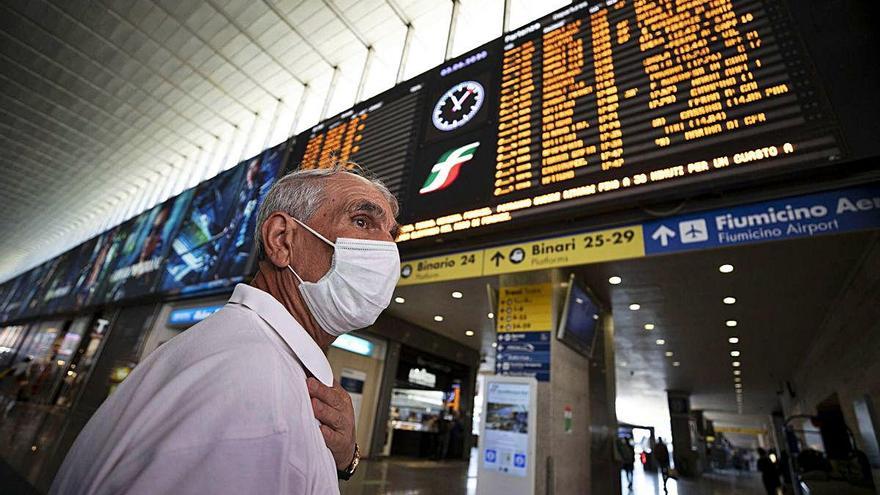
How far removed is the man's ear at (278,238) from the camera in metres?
1.07

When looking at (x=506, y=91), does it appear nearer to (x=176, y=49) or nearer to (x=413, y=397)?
(x=176, y=49)

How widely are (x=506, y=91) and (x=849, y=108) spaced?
11.8ft

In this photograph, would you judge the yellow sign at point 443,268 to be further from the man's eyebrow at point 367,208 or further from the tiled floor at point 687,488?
the tiled floor at point 687,488

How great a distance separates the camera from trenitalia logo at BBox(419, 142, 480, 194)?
5586 millimetres

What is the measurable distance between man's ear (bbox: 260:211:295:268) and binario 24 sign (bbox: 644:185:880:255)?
13.2 feet

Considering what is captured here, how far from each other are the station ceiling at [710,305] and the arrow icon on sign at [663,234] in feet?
4.13

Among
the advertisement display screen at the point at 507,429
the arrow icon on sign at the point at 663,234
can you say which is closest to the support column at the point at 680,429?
the advertisement display screen at the point at 507,429

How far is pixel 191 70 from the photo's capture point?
1137 centimetres

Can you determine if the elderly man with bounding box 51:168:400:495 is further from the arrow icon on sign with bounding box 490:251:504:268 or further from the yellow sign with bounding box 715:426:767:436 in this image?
the yellow sign with bounding box 715:426:767:436

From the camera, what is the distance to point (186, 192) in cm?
1269

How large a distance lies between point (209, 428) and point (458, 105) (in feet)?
20.5

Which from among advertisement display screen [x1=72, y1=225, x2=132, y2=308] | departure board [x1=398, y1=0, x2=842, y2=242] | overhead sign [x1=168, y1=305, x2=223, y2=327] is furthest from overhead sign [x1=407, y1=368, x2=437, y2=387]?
advertisement display screen [x1=72, y1=225, x2=132, y2=308]

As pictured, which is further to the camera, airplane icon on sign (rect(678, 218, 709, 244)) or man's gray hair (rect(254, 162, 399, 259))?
airplane icon on sign (rect(678, 218, 709, 244))

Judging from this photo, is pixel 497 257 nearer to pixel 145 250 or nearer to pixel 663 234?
pixel 663 234
